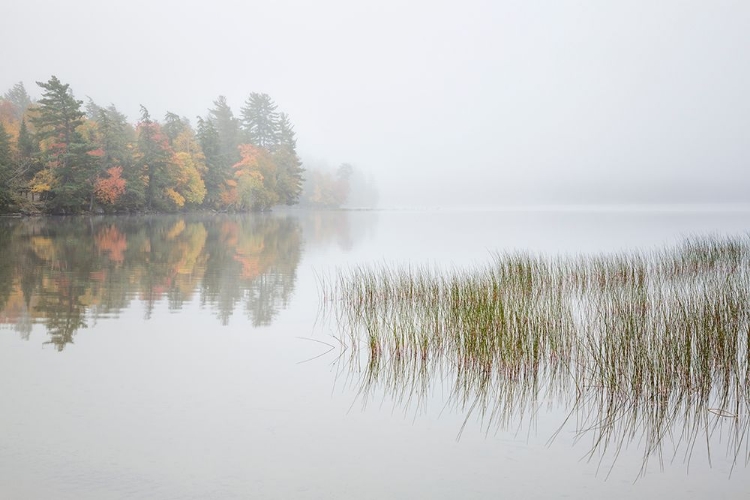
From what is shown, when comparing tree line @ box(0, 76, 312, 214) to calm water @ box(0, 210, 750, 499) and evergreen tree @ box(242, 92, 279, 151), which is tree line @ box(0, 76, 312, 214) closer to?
evergreen tree @ box(242, 92, 279, 151)

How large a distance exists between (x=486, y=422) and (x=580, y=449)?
973 millimetres

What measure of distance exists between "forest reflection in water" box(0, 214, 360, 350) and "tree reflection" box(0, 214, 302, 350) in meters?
0.02

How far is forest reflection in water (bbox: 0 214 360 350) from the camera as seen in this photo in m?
11.8

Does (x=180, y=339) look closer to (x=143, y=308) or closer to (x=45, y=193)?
(x=143, y=308)

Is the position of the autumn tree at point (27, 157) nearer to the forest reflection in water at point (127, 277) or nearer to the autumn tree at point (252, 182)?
the forest reflection in water at point (127, 277)

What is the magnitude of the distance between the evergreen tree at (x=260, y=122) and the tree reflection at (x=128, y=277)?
5702 cm

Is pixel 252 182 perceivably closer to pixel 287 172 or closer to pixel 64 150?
pixel 287 172

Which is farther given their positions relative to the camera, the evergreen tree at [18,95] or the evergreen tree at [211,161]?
the evergreen tree at [18,95]

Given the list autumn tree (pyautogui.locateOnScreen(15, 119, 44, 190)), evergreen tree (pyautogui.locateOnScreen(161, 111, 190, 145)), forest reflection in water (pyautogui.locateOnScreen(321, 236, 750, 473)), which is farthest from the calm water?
evergreen tree (pyautogui.locateOnScreen(161, 111, 190, 145))

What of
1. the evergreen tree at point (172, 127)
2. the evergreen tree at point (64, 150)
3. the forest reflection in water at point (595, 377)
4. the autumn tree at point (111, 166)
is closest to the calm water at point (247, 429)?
the forest reflection in water at point (595, 377)

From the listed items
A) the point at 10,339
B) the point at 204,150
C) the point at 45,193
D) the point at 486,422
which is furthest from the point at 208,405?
the point at 204,150

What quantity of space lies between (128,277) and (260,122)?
233 feet

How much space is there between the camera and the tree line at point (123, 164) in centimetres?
4294

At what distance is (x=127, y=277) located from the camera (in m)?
16.6
